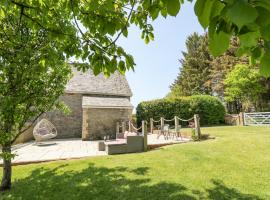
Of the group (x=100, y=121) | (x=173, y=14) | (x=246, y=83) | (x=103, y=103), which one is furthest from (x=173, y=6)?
(x=246, y=83)

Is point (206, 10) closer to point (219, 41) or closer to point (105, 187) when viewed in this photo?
point (219, 41)

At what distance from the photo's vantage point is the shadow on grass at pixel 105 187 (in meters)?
5.30

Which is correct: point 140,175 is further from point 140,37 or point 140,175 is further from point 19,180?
point 140,37

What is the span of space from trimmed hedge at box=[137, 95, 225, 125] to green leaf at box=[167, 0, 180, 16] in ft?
71.9

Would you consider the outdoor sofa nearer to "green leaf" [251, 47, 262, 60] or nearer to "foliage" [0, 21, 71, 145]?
"foliage" [0, 21, 71, 145]

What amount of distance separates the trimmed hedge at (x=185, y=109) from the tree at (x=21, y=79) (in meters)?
15.9

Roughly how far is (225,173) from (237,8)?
6.68 meters

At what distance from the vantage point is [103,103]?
18.8m

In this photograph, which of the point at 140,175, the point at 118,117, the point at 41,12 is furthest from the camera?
the point at 118,117

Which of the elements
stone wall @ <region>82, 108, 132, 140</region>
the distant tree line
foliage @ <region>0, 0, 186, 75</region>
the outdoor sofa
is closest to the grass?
the outdoor sofa

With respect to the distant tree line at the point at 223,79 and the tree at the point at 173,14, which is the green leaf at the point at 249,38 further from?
the distant tree line at the point at 223,79

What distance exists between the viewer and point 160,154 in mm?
9367

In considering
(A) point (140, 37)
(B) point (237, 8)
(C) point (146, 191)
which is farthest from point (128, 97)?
(B) point (237, 8)

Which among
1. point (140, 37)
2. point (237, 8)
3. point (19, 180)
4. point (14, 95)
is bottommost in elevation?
point (19, 180)
